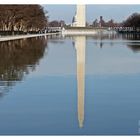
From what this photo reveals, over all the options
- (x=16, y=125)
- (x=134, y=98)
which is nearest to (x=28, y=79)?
(x=134, y=98)

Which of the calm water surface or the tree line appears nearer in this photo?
the calm water surface

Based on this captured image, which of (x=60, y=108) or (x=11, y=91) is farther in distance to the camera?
(x=11, y=91)

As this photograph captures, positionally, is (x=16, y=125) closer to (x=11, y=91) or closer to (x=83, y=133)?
(x=83, y=133)

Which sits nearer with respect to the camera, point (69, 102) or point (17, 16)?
point (69, 102)

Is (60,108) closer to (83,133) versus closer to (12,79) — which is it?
(83,133)

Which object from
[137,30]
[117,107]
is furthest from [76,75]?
[137,30]

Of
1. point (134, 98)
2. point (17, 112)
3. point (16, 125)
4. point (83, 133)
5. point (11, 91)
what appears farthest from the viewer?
point (11, 91)

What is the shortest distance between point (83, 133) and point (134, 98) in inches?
147

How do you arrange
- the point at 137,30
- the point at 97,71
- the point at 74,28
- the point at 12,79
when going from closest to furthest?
1. the point at 12,79
2. the point at 97,71
3. the point at 74,28
4. the point at 137,30

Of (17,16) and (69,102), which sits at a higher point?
(17,16)

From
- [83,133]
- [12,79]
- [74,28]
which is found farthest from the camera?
[74,28]

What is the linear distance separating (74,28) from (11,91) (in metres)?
111

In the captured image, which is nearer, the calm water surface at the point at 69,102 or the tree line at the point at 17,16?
the calm water surface at the point at 69,102

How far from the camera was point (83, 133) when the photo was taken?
6855mm
